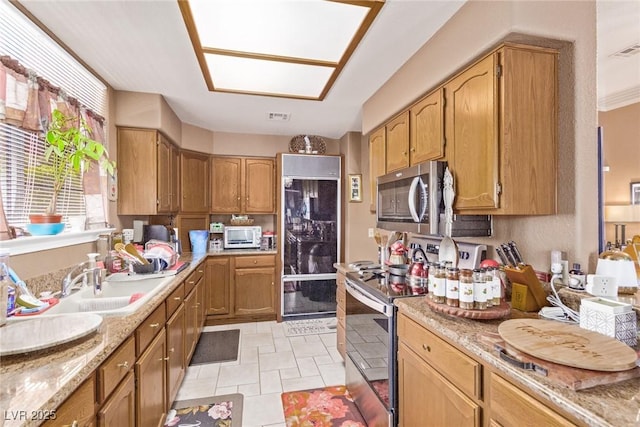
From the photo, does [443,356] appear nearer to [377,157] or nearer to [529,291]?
[529,291]

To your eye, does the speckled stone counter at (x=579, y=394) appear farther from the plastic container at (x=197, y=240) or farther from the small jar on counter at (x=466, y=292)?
the plastic container at (x=197, y=240)

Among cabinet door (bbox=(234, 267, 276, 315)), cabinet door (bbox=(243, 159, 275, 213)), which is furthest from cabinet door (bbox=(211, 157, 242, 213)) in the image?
cabinet door (bbox=(234, 267, 276, 315))

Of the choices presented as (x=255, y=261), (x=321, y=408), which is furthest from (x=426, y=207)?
(x=255, y=261)

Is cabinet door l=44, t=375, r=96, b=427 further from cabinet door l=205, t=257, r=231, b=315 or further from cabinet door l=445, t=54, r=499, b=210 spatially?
cabinet door l=205, t=257, r=231, b=315

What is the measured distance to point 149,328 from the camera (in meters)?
1.60

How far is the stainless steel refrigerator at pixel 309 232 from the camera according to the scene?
398cm

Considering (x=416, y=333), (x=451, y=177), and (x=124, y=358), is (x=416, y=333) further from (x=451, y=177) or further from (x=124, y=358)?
(x=124, y=358)

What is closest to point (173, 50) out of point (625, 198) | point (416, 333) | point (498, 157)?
point (498, 157)

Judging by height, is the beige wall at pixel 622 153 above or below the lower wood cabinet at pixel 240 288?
above

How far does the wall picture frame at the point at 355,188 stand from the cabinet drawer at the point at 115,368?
9.94 ft

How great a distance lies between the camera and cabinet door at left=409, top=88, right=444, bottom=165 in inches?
73.5

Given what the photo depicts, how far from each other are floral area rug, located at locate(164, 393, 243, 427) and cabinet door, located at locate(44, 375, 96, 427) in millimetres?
1184

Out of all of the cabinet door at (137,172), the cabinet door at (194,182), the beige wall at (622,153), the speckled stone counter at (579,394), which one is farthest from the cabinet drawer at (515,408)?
the cabinet door at (194,182)

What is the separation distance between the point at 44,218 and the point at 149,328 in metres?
0.87
